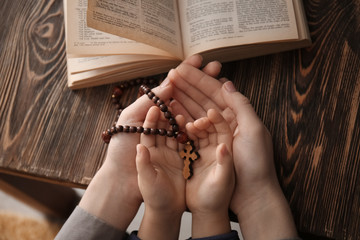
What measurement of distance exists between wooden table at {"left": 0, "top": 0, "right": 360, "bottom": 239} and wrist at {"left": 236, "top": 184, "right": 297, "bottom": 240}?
0.05m

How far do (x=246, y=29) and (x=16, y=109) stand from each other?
0.72 m

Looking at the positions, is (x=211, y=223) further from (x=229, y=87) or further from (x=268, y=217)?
(x=229, y=87)

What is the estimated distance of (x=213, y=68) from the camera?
0.83 metres

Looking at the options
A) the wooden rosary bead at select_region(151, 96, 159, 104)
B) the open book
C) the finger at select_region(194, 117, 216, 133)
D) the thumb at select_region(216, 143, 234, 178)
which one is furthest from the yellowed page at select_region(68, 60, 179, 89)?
the thumb at select_region(216, 143, 234, 178)

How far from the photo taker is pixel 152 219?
0.74 m

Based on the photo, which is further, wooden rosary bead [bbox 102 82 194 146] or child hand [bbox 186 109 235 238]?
wooden rosary bead [bbox 102 82 194 146]

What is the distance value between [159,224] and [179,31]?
49 cm

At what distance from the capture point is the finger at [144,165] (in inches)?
26.8

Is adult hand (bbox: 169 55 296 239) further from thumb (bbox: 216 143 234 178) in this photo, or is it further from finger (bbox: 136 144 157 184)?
finger (bbox: 136 144 157 184)

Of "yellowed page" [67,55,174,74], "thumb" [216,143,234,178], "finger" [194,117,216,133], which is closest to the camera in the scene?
"thumb" [216,143,234,178]

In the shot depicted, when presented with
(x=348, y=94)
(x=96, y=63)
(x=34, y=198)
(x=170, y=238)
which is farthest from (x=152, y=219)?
(x=34, y=198)

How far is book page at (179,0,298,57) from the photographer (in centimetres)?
80

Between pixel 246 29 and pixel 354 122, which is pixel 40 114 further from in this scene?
pixel 354 122

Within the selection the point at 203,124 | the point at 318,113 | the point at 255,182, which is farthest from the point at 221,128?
the point at 318,113
